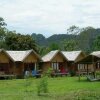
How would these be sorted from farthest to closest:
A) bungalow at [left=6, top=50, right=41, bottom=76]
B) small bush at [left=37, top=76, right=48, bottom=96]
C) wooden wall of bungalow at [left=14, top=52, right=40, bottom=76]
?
1. wooden wall of bungalow at [left=14, top=52, right=40, bottom=76]
2. bungalow at [left=6, top=50, right=41, bottom=76]
3. small bush at [left=37, top=76, right=48, bottom=96]

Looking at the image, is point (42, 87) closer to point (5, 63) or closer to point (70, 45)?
point (5, 63)

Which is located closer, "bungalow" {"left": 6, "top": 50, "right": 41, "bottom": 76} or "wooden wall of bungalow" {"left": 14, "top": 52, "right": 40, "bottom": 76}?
"bungalow" {"left": 6, "top": 50, "right": 41, "bottom": 76}

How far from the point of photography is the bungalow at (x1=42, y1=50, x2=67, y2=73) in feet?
199

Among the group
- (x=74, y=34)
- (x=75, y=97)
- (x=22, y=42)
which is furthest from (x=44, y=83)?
(x=74, y=34)

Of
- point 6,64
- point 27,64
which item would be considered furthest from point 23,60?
point 27,64

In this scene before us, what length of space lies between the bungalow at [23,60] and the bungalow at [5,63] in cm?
66

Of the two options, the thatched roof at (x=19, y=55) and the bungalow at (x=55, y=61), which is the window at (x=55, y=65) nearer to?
the bungalow at (x=55, y=61)

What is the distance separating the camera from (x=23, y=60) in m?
56.8

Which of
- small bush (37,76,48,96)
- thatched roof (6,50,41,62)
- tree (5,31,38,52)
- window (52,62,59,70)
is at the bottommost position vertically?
small bush (37,76,48,96)

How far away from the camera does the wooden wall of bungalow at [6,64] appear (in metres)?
56.2

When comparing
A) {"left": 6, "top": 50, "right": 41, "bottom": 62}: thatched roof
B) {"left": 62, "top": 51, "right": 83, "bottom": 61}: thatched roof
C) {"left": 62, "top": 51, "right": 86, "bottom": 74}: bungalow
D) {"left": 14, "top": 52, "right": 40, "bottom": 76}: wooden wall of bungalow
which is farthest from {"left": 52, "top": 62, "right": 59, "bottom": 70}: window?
{"left": 6, "top": 50, "right": 41, "bottom": 62}: thatched roof

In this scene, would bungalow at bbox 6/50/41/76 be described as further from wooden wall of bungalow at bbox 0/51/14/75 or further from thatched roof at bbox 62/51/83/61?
thatched roof at bbox 62/51/83/61

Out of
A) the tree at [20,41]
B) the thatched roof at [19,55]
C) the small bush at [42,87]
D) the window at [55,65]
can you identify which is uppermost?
the tree at [20,41]

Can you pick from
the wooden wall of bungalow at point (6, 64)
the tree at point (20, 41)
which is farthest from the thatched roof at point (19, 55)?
the tree at point (20, 41)
